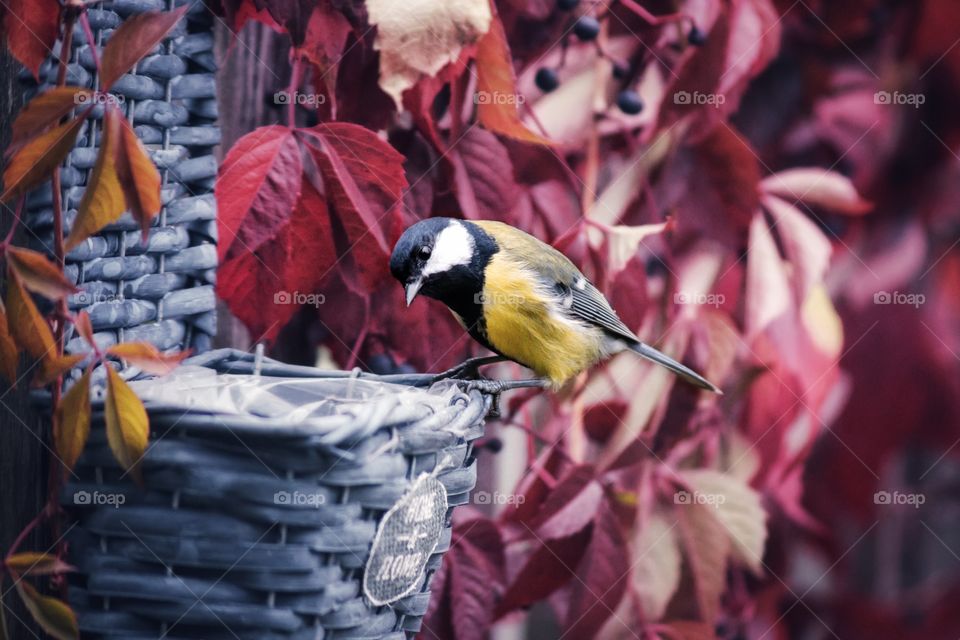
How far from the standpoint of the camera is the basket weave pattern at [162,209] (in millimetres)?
1304

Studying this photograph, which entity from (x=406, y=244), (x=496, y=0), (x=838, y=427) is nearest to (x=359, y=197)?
(x=406, y=244)

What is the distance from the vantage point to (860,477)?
2178 mm

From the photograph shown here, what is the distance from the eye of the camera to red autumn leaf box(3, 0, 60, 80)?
122 cm

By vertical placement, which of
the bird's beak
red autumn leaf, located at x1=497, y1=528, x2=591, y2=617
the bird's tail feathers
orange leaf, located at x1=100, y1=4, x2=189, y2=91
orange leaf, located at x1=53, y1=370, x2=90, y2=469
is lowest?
red autumn leaf, located at x1=497, y1=528, x2=591, y2=617

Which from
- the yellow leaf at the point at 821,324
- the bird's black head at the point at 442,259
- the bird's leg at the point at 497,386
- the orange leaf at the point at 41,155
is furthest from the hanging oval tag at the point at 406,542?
the yellow leaf at the point at 821,324

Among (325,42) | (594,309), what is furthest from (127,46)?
(594,309)

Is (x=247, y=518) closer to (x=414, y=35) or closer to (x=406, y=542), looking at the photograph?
(x=406, y=542)

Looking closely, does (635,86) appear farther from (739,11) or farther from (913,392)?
(913,392)

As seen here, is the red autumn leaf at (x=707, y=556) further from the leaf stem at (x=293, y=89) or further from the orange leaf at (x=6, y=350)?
the orange leaf at (x=6, y=350)

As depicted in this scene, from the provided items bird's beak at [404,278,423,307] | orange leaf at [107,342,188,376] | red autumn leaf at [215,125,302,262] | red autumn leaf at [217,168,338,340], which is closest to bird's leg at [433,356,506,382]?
bird's beak at [404,278,423,307]

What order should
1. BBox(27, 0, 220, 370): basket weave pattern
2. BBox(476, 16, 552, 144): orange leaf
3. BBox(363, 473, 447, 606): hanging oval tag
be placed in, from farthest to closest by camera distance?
BBox(476, 16, 552, 144): orange leaf
BBox(27, 0, 220, 370): basket weave pattern
BBox(363, 473, 447, 606): hanging oval tag

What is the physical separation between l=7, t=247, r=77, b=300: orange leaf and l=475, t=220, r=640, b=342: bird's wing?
2.48 feet

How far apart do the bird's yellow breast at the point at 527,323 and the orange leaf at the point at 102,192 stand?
2.40 feet

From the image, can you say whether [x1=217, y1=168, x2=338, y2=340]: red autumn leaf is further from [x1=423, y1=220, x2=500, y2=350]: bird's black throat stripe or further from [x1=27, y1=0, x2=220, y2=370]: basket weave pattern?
[x1=423, y1=220, x2=500, y2=350]: bird's black throat stripe
